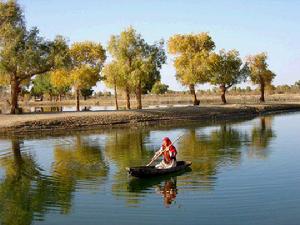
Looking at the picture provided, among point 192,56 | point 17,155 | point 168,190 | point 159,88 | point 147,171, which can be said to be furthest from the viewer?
point 159,88

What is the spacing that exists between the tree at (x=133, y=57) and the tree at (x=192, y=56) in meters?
11.5

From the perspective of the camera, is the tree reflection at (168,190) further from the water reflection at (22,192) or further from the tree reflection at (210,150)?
the water reflection at (22,192)

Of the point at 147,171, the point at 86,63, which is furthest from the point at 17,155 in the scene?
the point at 86,63

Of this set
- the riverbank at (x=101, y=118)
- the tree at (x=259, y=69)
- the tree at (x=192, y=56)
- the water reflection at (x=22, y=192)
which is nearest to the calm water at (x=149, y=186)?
the water reflection at (x=22, y=192)

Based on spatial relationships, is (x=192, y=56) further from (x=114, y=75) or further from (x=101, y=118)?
(x=101, y=118)

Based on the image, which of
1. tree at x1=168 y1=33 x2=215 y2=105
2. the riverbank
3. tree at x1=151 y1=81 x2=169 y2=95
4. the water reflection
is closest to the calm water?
the water reflection

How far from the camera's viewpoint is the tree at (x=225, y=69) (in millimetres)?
85088

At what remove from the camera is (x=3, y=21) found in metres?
57.4

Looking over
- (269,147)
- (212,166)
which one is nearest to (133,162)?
(212,166)

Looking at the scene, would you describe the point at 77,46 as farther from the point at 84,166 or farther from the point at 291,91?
the point at 291,91

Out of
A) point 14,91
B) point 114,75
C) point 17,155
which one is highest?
point 114,75

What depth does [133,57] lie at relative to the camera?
73.5 metres

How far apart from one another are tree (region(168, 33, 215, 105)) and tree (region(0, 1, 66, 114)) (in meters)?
29.5

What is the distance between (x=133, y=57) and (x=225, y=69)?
22096 mm
